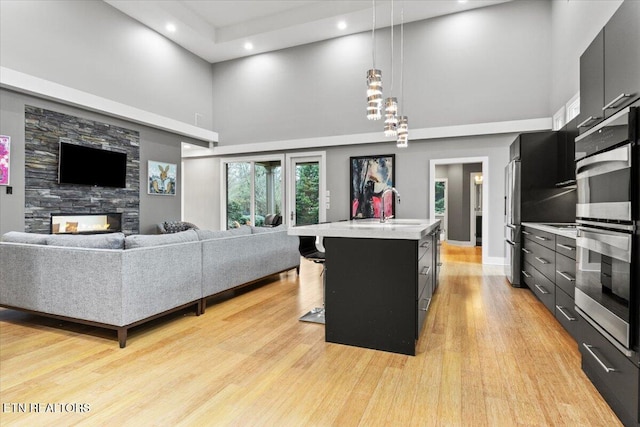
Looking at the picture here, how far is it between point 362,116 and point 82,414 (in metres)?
6.80

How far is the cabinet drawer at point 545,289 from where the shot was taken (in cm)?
310

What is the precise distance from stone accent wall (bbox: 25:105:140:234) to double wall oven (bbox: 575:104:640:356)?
6.65 meters

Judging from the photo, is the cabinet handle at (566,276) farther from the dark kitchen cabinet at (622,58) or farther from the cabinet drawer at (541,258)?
the dark kitchen cabinet at (622,58)

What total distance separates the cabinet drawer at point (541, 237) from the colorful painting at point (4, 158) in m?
6.78

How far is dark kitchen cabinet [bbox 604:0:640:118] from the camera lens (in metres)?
1.58

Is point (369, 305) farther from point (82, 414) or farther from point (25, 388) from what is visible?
point (25, 388)

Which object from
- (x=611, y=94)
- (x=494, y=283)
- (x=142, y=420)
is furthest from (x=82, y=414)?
(x=494, y=283)

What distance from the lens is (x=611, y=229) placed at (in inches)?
67.6

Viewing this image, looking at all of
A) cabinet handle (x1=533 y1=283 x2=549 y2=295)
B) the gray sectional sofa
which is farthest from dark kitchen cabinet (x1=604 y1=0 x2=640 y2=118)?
the gray sectional sofa

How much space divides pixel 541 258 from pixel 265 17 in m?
6.95

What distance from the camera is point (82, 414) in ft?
5.58

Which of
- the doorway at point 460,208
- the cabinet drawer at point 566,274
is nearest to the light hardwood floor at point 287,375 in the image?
the cabinet drawer at point 566,274

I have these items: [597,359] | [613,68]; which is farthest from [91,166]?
[597,359]

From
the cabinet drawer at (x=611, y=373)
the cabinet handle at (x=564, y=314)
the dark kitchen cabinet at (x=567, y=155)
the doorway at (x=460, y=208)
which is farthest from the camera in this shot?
the doorway at (x=460, y=208)
